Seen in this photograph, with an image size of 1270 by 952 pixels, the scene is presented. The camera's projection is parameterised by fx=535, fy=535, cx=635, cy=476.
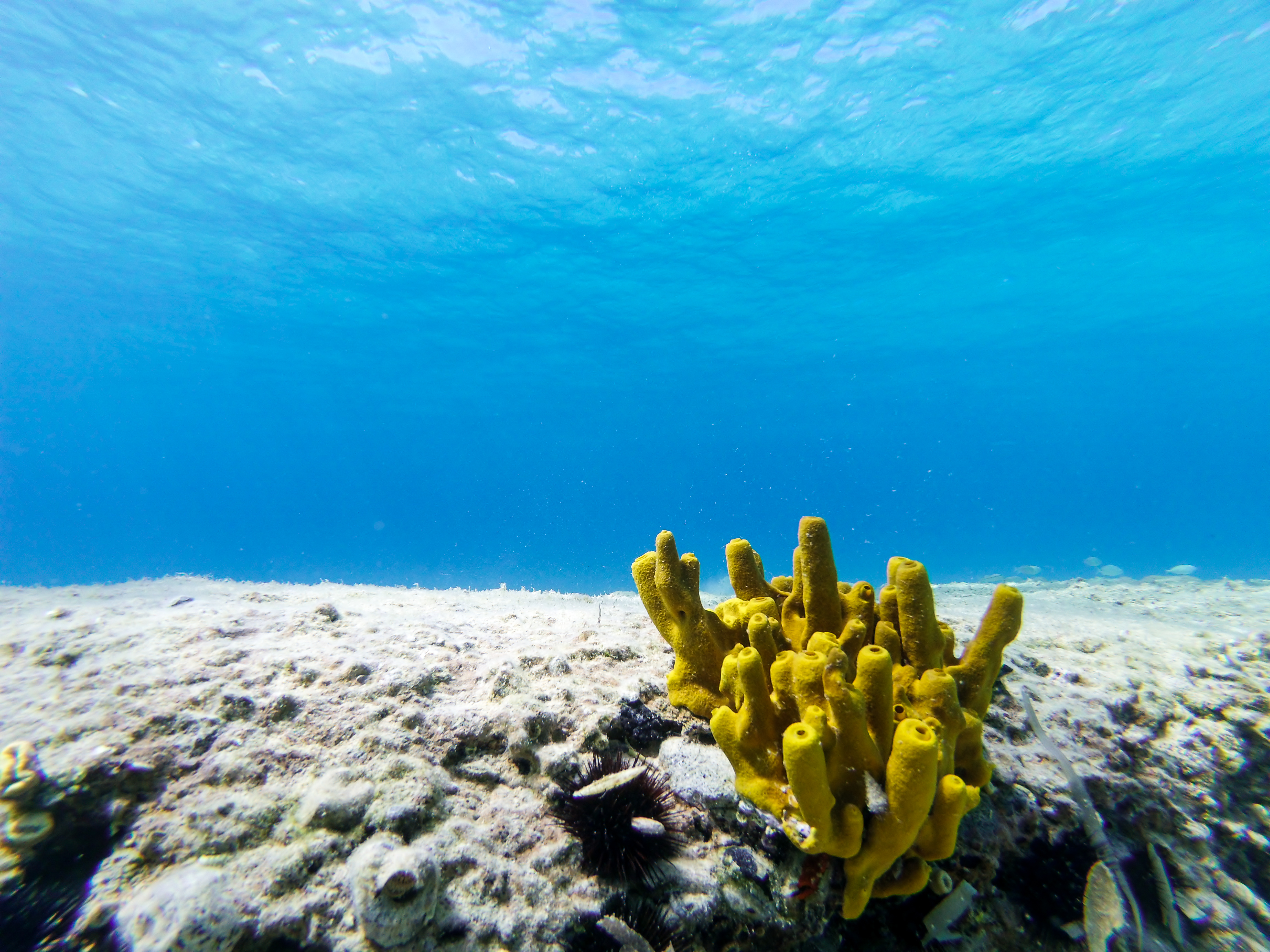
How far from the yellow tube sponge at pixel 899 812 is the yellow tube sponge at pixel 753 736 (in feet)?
1.08

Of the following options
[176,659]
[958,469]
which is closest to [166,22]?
[176,659]

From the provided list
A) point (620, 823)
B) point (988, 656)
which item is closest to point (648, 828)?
point (620, 823)

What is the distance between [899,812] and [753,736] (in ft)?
1.71

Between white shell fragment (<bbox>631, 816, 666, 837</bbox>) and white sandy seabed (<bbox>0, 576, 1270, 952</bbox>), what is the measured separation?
0.53 feet

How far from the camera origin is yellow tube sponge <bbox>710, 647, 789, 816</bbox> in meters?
1.98

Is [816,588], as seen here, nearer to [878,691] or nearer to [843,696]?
[878,691]

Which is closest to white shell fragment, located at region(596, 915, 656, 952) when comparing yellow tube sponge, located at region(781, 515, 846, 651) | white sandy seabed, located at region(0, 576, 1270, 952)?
white sandy seabed, located at region(0, 576, 1270, 952)

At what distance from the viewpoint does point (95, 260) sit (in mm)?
24750

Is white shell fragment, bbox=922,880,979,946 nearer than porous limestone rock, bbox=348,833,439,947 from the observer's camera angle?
No

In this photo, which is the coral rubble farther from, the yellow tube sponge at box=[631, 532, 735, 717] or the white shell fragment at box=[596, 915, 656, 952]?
the yellow tube sponge at box=[631, 532, 735, 717]

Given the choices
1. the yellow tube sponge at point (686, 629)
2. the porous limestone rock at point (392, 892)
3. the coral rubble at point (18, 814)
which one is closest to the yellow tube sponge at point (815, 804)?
the yellow tube sponge at point (686, 629)

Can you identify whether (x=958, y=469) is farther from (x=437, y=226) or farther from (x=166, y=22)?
(x=166, y=22)

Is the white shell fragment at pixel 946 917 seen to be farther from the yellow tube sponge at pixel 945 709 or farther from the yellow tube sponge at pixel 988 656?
the yellow tube sponge at pixel 988 656

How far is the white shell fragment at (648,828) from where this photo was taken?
75.9 inches
